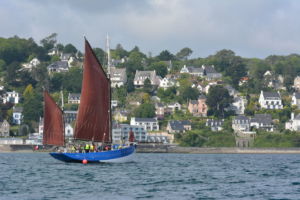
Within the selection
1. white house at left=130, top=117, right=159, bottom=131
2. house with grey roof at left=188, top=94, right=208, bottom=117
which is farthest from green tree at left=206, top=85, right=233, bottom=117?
white house at left=130, top=117, right=159, bottom=131

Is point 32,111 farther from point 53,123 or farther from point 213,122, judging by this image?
point 53,123

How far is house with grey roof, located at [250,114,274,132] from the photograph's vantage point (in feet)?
575

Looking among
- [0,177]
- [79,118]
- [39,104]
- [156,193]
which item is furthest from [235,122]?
[156,193]

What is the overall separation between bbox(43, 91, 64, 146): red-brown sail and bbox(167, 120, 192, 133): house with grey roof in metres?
79.0

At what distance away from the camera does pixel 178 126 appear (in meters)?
171

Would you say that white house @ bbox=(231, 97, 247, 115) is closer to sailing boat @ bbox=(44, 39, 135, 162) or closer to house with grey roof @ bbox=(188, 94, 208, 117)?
house with grey roof @ bbox=(188, 94, 208, 117)

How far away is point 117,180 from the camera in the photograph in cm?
6062

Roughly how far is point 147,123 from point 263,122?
25.4m

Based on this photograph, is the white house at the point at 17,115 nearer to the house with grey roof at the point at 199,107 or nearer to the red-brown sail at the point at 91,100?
the house with grey roof at the point at 199,107

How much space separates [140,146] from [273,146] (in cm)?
2558

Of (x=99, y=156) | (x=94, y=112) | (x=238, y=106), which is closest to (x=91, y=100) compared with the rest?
(x=94, y=112)

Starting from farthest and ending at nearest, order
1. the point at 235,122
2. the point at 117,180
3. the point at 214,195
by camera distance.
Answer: the point at 235,122
the point at 117,180
the point at 214,195

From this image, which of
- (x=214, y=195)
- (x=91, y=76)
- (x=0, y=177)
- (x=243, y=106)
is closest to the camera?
(x=214, y=195)

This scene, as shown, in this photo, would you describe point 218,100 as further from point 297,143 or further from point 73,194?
point 73,194
